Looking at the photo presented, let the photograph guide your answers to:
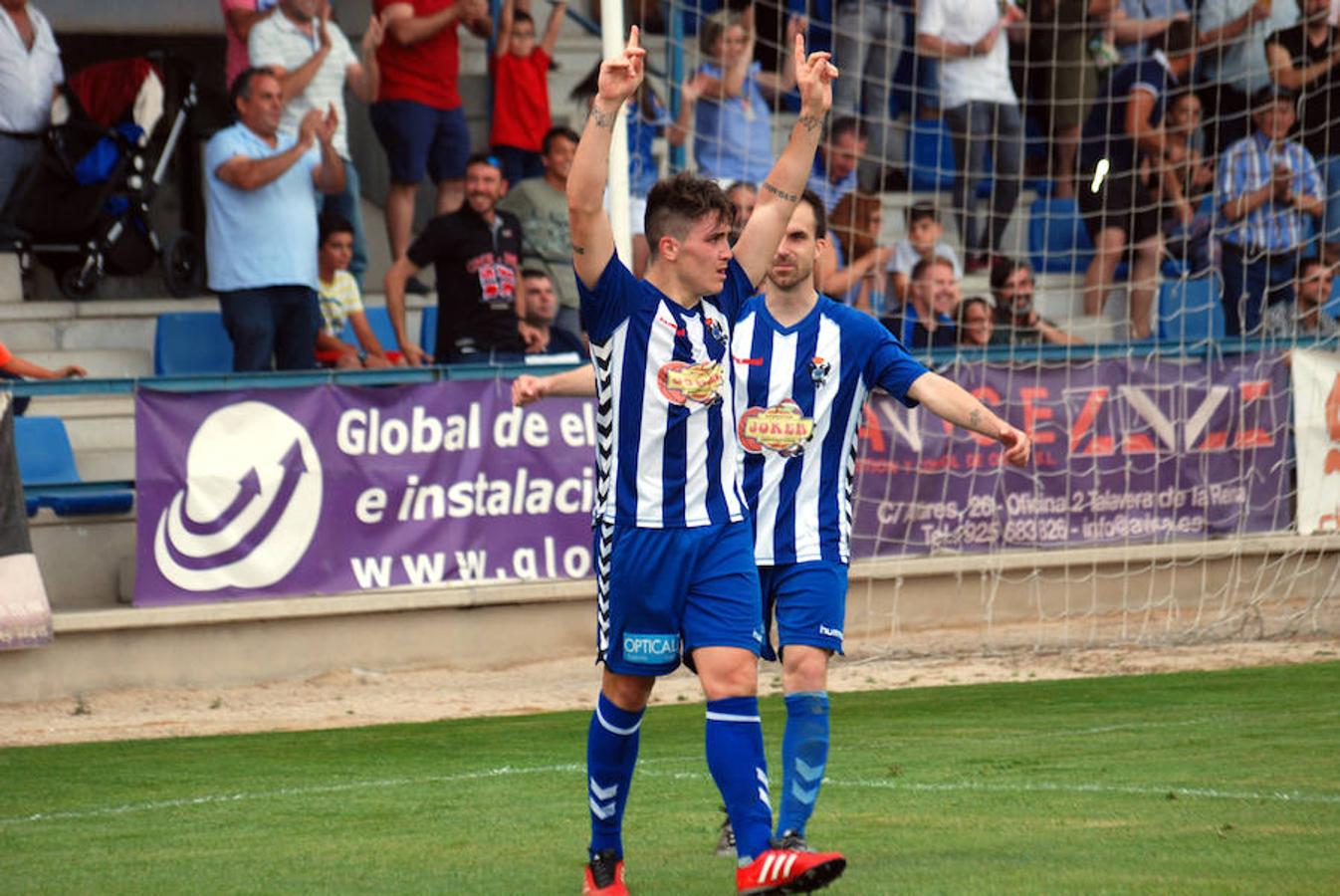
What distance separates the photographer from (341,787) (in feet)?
28.9

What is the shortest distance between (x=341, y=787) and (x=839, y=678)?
444 cm

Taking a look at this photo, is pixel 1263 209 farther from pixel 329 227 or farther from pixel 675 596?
pixel 675 596

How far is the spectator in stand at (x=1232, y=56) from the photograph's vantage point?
56.2 feet

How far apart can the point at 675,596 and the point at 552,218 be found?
31.1 ft

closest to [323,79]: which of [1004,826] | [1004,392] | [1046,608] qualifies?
[1004,392]

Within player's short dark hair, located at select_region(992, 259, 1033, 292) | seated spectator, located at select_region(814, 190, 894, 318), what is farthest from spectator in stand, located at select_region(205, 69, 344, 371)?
player's short dark hair, located at select_region(992, 259, 1033, 292)

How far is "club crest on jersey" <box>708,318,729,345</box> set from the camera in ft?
20.2

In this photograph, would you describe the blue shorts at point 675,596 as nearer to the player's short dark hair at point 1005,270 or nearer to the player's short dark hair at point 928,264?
the player's short dark hair at point 928,264

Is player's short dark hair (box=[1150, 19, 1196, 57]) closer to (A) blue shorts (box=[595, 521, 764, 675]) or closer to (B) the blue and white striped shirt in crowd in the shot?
(B) the blue and white striped shirt in crowd

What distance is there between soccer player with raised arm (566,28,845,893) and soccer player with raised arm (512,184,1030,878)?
29.3 inches

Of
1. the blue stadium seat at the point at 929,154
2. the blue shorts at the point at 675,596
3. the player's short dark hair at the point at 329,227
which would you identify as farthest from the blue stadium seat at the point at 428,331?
the blue shorts at the point at 675,596

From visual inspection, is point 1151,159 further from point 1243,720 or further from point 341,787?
point 341,787

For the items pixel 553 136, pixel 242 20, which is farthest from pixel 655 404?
pixel 242 20

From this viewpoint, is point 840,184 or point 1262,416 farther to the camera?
point 840,184
